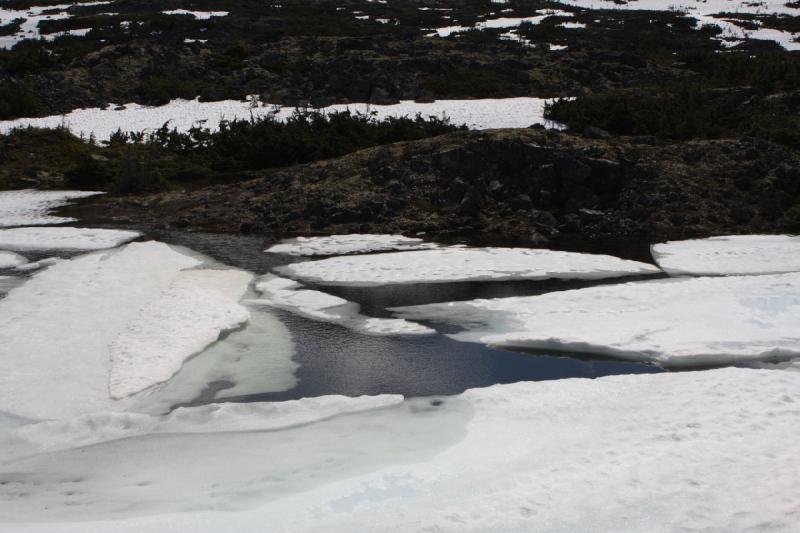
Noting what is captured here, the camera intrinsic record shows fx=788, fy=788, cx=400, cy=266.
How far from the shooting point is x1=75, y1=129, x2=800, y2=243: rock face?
21.1 metres

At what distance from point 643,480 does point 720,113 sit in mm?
25109

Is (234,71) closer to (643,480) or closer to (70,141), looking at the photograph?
(70,141)

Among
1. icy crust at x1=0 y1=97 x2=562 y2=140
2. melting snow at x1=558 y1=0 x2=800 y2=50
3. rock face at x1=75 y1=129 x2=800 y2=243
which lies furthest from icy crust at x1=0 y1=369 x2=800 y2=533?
melting snow at x1=558 y1=0 x2=800 y2=50

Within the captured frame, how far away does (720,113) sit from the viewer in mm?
29516

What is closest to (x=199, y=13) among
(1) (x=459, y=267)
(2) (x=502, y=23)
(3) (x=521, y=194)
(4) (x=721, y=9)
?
(2) (x=502, y=23)

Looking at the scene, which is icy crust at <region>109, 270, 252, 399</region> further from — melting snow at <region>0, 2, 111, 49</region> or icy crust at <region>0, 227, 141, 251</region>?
melting snow at <region>0, 2, 111, 49</region>

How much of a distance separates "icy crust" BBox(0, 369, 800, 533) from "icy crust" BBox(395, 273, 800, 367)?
1556mm

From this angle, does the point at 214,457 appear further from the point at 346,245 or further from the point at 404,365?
the point at 346,245

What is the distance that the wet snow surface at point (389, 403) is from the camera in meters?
7.31

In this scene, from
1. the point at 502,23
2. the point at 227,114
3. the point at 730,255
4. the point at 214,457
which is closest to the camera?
the point at 214,457

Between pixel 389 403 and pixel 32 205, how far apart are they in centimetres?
1858

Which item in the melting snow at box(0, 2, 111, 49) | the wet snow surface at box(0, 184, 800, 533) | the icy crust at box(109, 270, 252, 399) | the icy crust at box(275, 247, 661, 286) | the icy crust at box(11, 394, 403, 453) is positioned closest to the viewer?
the wet snow surface at box(0, 184, 800, 533)

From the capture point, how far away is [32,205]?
24.2m

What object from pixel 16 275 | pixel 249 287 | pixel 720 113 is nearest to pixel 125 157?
pixel 16 275
